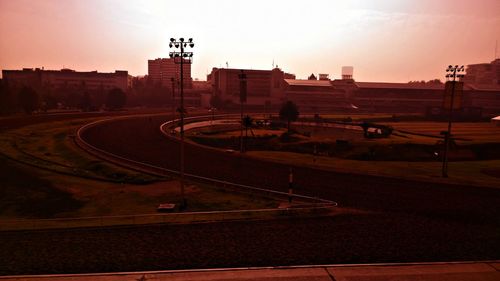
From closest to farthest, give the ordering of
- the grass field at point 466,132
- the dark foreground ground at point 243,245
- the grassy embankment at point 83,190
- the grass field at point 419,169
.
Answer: the dark foreground ground at point 243,245
the grassy embankment at point 83,190
the grass field at point 419,169
the grass field at point 466,132

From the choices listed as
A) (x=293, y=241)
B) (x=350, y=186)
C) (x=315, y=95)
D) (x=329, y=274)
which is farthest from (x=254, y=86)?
(x=329, y=274)

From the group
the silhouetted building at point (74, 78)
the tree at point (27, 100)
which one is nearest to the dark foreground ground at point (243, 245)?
the tree at point (27, 100)

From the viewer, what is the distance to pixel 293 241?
698 inches

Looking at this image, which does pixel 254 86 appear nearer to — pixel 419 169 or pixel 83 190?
pixel 419 169

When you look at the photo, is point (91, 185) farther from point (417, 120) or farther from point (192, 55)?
point (417, 120)

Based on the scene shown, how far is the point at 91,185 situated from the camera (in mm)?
32406

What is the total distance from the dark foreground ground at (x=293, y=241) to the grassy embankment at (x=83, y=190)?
233 inches

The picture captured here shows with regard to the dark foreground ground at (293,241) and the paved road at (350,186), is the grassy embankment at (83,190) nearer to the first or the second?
the paved road at (350,186)

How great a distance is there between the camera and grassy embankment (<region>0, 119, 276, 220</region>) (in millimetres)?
25812

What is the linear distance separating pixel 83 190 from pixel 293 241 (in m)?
20.7

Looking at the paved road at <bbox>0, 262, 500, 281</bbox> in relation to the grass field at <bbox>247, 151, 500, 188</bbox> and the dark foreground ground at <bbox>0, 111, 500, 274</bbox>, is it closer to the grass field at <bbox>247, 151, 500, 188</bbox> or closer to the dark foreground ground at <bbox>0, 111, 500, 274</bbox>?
the dark foreground ground at <bbox>0, 111, 500, 274</bbox>

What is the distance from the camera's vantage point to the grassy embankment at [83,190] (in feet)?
84.7

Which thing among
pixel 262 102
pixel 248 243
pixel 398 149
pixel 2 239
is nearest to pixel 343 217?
pixel 248 243

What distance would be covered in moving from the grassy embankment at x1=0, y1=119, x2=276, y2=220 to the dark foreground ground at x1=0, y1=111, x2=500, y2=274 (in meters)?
5.93
